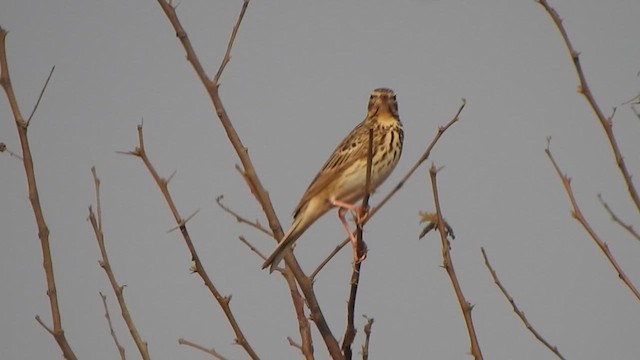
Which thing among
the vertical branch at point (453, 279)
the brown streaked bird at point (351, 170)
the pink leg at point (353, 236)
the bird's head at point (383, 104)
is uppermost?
the bird's head at point (383, 104)

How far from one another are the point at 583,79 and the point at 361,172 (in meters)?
3.66

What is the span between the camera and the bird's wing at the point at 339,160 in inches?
284

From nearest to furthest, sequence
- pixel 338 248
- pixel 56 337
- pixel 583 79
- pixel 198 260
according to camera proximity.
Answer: pixel 583 79, pixel 56 337, pixel 198 260, pixel 338 248

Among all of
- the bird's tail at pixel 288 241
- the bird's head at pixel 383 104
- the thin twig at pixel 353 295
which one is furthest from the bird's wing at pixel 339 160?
the thin twig at pixel 353 295

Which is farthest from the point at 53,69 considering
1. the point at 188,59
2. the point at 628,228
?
the point at 628,228

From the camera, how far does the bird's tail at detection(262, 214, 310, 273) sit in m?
5.09

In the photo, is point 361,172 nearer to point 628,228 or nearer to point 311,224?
point 311,224

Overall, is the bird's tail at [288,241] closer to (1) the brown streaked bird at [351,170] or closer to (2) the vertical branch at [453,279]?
(1) the brown streaked bird at [351,170]

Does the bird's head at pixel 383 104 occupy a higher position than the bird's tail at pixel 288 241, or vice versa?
the bird's head at pixel 383 104

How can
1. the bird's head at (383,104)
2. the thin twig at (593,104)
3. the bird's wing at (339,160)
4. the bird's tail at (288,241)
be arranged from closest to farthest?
1. the thin twig at (593,104)
2. the bird's tail at (288,241)
3. the bird's wing at (339,160)
4. the bird's head at (383,104)

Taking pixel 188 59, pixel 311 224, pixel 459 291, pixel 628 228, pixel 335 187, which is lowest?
pixel 459 291

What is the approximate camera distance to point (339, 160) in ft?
24.7

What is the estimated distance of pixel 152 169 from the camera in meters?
4.35

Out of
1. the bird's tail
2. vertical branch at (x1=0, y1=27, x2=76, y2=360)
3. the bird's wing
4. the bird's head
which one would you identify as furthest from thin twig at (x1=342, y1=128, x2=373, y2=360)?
the bird's head
